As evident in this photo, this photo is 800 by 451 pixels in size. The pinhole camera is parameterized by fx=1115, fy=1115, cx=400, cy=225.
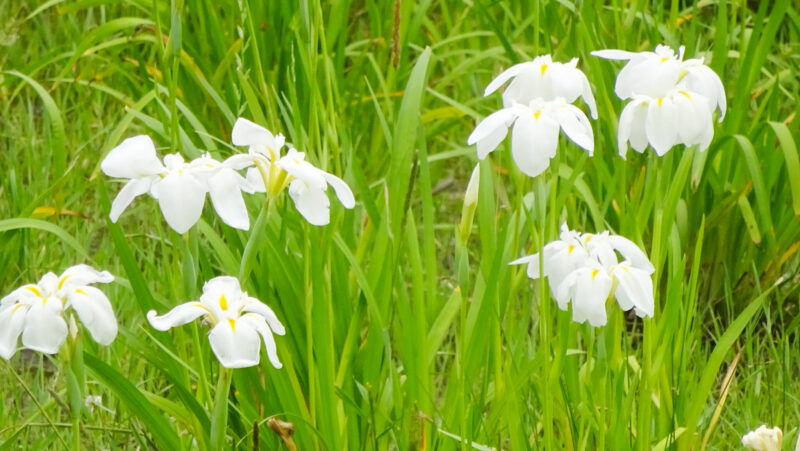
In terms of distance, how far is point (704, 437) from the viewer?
1.71m

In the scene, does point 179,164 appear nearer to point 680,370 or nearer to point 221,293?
point 221,293

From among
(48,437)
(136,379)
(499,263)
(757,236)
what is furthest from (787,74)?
(48,437)

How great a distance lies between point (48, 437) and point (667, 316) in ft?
3.22

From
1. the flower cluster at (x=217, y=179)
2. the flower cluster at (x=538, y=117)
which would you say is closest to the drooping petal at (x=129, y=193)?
the flower cluster at (x=217, y=179)

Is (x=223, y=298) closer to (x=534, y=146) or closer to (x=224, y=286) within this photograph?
(x=224, y=286)

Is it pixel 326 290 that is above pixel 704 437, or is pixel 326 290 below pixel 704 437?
above

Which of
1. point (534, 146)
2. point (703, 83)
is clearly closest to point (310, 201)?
point (534, 146)

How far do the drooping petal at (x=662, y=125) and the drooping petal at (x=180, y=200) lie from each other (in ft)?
1.66

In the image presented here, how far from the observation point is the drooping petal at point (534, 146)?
1.21 metres

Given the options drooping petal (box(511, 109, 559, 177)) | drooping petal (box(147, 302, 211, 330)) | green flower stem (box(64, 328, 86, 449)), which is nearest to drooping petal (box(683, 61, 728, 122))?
drooping petal (box(511, 109, 559, 177))

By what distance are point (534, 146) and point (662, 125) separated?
16cm

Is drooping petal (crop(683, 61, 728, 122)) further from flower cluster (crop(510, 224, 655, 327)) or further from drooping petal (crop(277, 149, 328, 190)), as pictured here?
drooping petal (crop(277, 149, 328, 190))

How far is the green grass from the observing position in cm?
155

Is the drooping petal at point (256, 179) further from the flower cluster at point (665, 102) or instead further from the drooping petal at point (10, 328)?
the flower cluster at point (665, 102)
